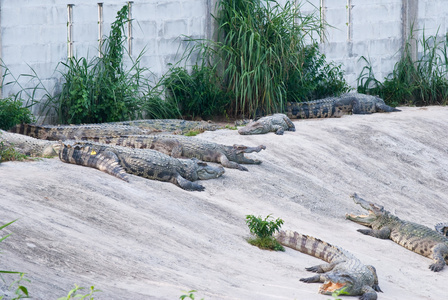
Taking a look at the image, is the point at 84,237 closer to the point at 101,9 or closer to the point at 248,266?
the point at 248,266

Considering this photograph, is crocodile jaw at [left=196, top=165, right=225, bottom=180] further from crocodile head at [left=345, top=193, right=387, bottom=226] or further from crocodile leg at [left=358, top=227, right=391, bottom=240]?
crocodile leg at [left=358, top=227, right=391, bottom=240]

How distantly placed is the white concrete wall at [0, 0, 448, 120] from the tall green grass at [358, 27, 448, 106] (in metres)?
0.19

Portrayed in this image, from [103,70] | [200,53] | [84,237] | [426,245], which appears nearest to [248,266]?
[84,237]

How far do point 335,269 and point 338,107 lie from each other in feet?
26.1

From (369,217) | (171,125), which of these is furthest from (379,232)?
(171,125)

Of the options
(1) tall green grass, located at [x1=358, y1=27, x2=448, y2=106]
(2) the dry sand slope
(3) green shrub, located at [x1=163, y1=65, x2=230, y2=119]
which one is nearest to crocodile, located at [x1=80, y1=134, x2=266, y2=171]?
(2) the dry sand slope

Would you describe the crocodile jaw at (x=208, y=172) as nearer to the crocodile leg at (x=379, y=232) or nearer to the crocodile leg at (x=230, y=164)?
the crocodile leg at (x=230, y=164)

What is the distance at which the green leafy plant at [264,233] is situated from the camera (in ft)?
21.5

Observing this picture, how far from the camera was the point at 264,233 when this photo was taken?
6621mm

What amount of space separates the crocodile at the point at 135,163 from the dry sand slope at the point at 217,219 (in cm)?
14

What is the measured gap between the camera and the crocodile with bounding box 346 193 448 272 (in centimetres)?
793

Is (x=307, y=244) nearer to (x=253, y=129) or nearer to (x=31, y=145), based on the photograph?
(x=31, y=145)

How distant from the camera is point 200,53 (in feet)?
41.0

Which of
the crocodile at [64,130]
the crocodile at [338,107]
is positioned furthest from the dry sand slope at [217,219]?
the crocodile at [338,107]
